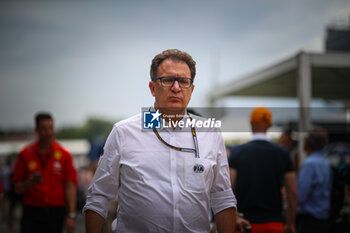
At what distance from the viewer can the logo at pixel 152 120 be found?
175cm

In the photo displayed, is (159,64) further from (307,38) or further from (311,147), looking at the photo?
(307,38)

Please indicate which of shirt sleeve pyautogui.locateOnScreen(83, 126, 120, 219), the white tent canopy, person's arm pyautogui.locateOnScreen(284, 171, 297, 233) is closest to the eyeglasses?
shirt sleeve pyautogui.locateOnScreen(83, 126, 120, 219)

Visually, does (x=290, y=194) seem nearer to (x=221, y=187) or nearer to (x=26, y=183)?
(x=221, y=187)

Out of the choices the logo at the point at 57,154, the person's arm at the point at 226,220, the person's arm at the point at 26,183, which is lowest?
the person's arm at the point at 26,183

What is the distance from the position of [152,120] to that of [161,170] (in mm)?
300

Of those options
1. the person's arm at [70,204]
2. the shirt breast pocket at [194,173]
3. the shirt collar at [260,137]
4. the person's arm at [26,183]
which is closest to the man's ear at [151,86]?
the shirt breast pocket at [194,173]

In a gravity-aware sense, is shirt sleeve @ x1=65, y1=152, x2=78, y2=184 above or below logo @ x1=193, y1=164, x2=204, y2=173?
below

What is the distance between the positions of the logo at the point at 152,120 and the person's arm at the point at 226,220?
2.08 feet

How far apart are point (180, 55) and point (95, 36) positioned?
45.4 inches

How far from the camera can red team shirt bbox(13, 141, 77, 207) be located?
3.46 meters

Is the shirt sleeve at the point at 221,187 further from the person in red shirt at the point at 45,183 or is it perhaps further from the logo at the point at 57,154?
the logo at the point at 57,154

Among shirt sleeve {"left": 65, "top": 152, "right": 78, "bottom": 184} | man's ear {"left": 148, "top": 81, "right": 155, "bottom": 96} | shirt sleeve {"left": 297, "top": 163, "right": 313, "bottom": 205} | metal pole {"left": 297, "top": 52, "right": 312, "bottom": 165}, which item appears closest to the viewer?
man's ear {"left": 148, "top": 81, "right": 155, "bottom": 96}

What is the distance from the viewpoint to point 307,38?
5.05m

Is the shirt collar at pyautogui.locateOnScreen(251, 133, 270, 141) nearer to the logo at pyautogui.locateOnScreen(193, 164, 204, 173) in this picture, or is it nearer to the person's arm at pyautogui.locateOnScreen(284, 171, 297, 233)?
the person's arm at pyautogui.locateOnScreen(284, 171, 297, 233)
